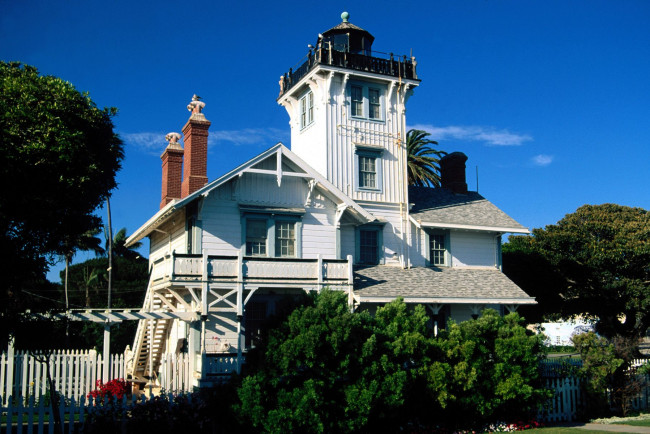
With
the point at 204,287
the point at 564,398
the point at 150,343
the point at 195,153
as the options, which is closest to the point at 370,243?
the point at 195,153

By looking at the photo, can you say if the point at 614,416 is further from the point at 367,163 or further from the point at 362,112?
the point at 362,112

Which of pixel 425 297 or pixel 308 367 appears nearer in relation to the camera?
pixel 308 367

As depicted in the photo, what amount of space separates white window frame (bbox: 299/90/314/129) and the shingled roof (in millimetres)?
7093

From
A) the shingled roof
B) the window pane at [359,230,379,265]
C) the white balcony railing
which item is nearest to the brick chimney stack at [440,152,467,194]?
the shingled roof

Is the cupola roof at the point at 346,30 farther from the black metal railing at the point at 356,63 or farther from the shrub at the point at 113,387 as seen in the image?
the shrub at the point at 113,387

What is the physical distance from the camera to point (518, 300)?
24453 millimetres

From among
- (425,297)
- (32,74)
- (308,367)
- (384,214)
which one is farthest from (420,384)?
(32,74)

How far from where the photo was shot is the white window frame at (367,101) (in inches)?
1044

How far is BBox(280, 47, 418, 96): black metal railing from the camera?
1021 inches

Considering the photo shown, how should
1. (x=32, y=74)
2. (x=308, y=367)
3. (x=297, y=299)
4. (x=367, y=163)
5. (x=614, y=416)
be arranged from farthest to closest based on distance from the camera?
(x=367, y=163) < (x=614, y=416) < (x=32, y=74) < (x=297, y=299) < (x=308, y=367)

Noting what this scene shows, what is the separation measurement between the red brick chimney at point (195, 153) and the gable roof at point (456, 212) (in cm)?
856

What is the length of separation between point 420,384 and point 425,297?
19.0 feet

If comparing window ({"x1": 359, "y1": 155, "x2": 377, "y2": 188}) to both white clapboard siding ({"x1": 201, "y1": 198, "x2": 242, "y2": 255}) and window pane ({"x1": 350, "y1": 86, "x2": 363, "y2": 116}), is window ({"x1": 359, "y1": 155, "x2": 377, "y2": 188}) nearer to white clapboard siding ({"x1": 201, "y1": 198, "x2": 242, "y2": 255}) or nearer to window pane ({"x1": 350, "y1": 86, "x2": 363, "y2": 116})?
window pane ({"x1": 350, "y1": 86, "x2": 363, "y2": 116})

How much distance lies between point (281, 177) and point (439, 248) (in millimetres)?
7937
